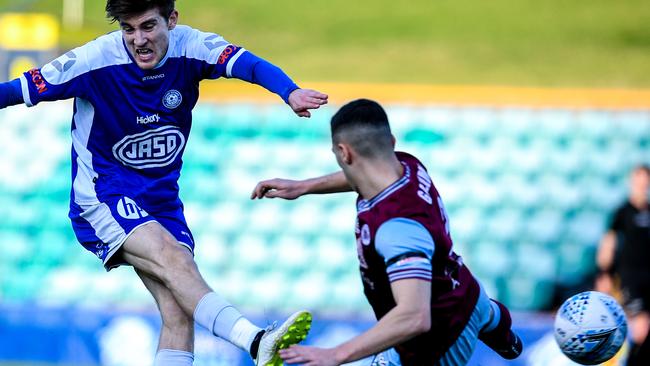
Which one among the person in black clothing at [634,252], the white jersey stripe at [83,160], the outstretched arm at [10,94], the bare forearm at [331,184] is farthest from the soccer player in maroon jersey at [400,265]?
the person in black clothing at [634,252]

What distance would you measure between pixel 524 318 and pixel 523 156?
11.3 ft

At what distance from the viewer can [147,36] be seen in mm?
5609

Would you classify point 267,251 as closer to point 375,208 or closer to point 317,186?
point 317,186

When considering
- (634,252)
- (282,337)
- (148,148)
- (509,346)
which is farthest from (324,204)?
(282,337)

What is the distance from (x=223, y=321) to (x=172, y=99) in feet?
3.98

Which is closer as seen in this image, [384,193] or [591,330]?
[384,193]

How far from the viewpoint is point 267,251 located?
13.1 metres

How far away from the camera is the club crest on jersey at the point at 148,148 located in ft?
19.1

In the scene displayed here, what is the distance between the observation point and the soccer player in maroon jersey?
453cm

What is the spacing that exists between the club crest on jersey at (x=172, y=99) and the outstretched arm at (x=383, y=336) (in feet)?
5.96

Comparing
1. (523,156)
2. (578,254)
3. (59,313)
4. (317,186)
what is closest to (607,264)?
(578,254)

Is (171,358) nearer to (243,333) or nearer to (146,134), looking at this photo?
(243,333)

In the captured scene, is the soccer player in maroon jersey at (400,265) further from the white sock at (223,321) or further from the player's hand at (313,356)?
the white sock at (223,321)

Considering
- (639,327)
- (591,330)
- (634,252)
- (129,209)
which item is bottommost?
(639,327)
